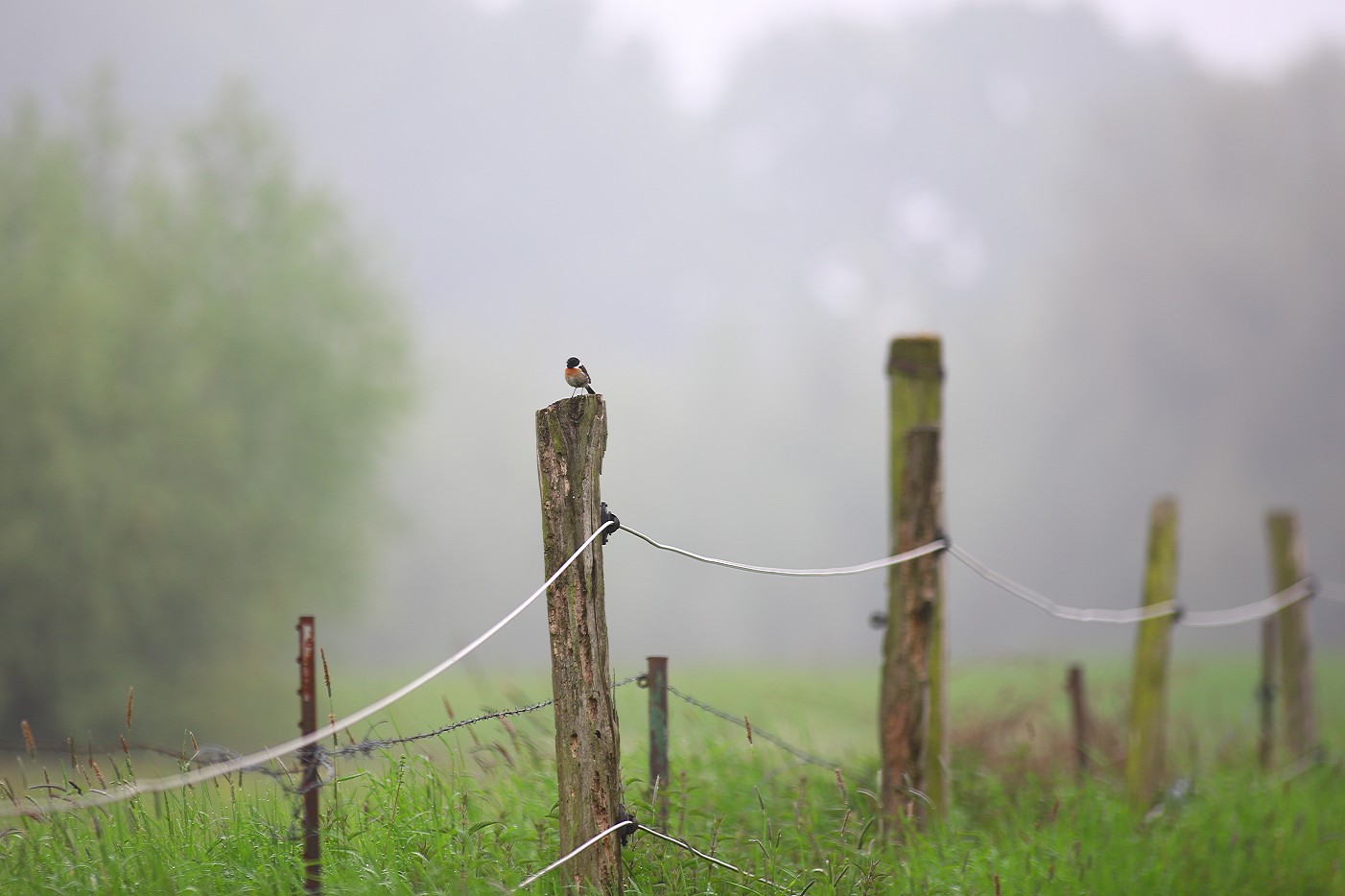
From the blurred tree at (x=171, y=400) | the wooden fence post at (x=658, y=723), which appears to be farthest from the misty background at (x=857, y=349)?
the wooden fence post at (x=658, y=723)

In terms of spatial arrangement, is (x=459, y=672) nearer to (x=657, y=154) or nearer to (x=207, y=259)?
(x=207, y=259)

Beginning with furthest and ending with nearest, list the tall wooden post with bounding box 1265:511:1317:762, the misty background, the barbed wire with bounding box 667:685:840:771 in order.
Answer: the misty background, the tall wooden post with bounding box 1265:511:1317:762, the barbed wire with bounding box 667:685:840:771

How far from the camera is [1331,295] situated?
2153 inches

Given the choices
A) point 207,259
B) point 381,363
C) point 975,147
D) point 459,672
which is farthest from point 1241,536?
point 975,147

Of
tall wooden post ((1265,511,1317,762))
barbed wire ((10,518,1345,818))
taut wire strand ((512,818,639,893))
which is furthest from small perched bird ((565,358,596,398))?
tall wooden post ((1265,511,1317,762))

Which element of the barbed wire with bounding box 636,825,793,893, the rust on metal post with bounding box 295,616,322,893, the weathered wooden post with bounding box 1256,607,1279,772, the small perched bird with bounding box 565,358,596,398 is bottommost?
the weathered wooden post with bounding box 1256,607,1279,772

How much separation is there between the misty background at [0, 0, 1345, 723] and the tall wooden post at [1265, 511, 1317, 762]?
5.05 metres

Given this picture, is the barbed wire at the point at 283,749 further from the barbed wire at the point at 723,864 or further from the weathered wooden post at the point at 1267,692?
the weathered wooden post at the point at 1267,692

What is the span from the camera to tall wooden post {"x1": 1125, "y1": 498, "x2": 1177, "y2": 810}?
704 centimetres

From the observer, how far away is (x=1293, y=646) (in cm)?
891

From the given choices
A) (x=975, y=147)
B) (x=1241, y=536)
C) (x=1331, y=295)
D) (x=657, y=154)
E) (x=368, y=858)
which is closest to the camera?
(x=368, y=858)

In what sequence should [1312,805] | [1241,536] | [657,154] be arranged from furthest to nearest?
[657,154]
[1241,536]
[1312,805]

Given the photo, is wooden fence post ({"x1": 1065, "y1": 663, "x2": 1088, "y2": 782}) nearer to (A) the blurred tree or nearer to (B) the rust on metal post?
(B) the rust on metal post

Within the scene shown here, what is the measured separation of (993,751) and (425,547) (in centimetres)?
5885
